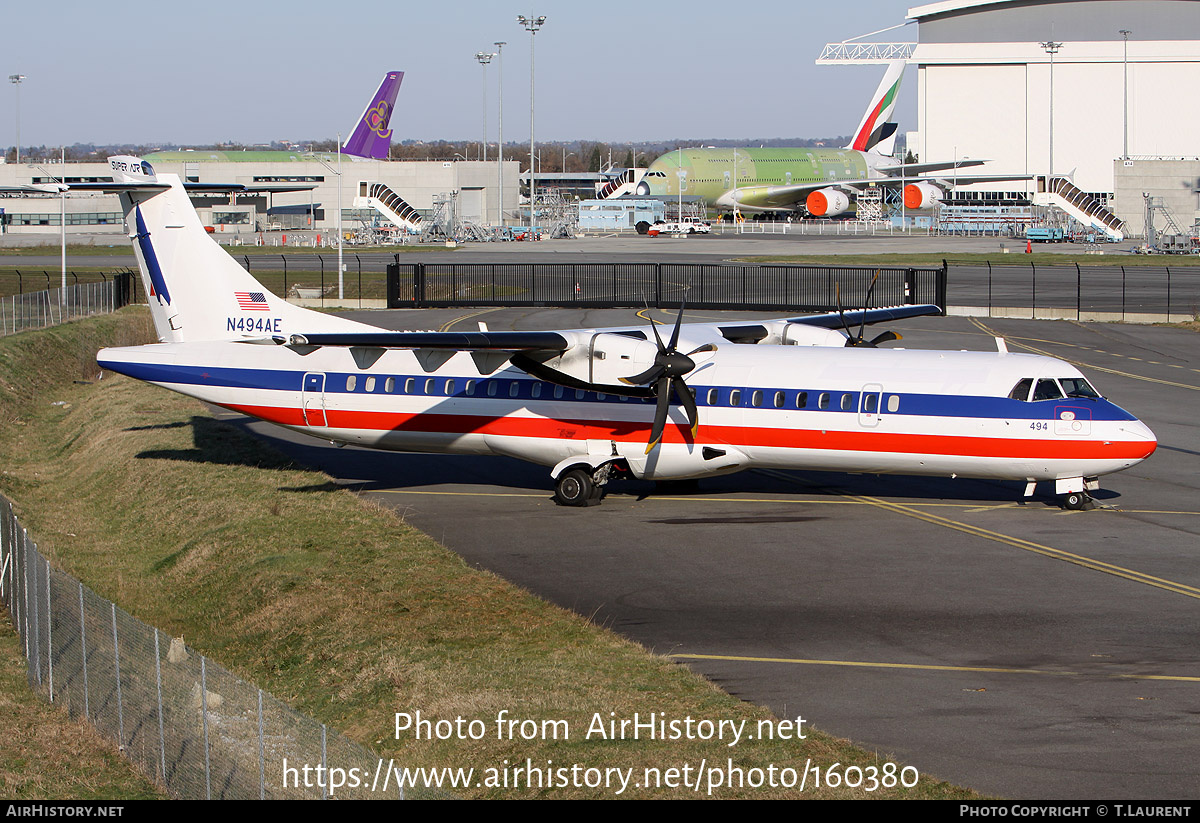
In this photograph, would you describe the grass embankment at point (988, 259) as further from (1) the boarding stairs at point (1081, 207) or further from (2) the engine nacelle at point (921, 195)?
(2) the engine nacelle at point (921, 195)

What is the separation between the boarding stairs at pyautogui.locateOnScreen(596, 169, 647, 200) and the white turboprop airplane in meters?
115

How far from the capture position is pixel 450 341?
24.4 m

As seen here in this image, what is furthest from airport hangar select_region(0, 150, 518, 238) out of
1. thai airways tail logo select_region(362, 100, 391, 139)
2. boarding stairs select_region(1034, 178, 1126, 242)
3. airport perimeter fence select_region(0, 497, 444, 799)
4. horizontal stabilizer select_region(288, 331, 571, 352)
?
airport perimeter fence select_region(0, 497, 444, 799)

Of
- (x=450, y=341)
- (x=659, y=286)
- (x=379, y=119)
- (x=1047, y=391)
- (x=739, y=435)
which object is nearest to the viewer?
(x=450, y=341)

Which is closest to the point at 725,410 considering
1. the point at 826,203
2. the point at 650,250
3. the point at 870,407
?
the point at 870,407

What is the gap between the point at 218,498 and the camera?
27984mm

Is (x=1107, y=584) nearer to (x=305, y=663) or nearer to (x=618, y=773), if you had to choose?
(x=618, y=773)

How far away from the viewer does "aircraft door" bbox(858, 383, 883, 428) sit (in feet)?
82.6

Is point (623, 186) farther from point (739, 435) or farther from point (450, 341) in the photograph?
point (450, 341)

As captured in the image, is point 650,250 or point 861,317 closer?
point 861,317

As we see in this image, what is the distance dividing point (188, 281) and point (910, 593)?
1995cm

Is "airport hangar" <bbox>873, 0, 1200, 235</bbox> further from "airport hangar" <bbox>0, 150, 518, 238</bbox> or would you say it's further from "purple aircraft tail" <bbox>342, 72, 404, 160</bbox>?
"purple aircraft tail" <bbox>342, 72, 404, 160</bbox>

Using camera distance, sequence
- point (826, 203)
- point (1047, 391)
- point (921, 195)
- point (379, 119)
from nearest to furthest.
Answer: point (1047, 391), point (379, 119), point (921, 195), point (826, 203)
